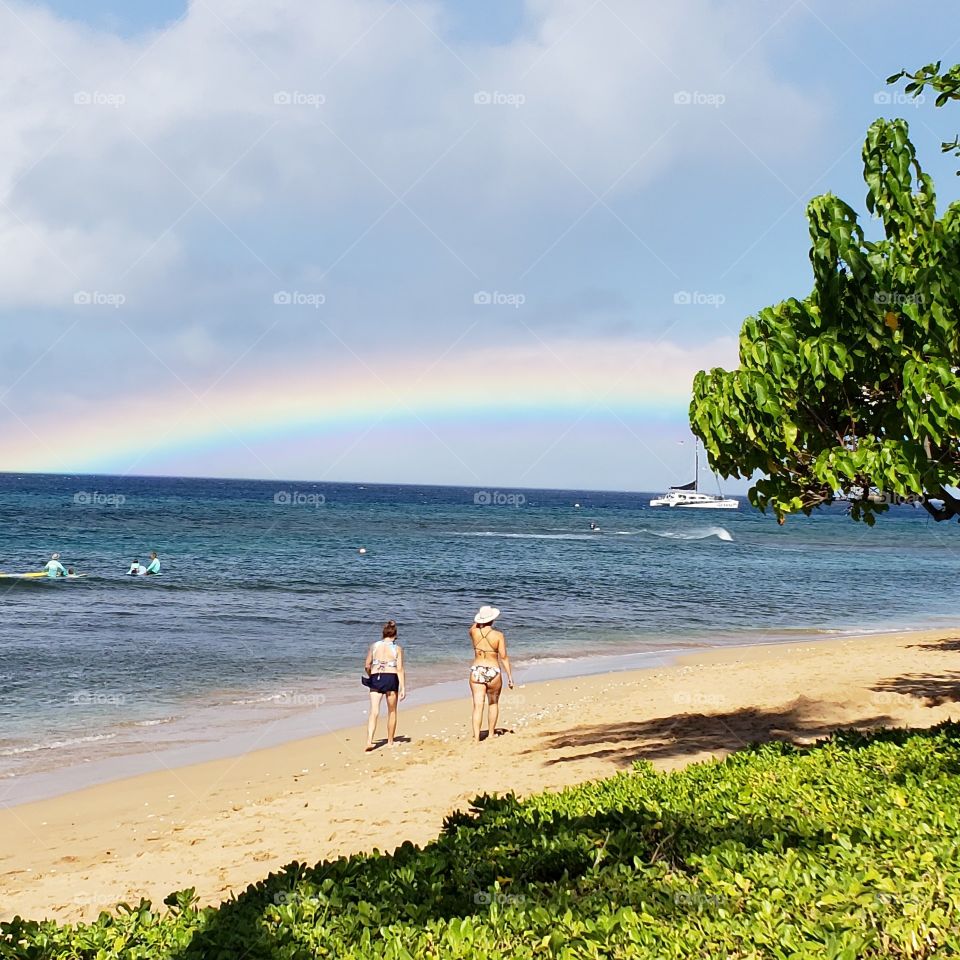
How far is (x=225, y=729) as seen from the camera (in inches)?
574

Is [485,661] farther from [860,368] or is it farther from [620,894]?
[620,894]

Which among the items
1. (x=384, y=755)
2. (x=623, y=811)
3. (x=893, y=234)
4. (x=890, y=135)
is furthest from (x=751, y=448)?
(x=384, y=755)

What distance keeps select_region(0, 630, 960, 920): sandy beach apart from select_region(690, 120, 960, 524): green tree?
4292 millimetres

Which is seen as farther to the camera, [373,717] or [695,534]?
[695,534]

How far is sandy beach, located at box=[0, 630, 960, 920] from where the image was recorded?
7938mm

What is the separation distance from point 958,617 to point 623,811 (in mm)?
32216

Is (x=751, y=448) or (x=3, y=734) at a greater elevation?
(x=751, y=448)

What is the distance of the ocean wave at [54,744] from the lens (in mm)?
12789

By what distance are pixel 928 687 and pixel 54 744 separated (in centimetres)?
1422

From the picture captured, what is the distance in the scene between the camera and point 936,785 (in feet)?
18.4

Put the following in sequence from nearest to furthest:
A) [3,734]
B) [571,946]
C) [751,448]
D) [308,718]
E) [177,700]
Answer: [571,946], [751,448], [3,734], [308,718], [177,700]

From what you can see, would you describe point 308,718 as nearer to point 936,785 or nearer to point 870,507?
point 870,507

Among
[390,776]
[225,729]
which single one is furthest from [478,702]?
[225,729]

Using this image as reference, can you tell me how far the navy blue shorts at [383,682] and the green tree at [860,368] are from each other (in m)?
6.59
